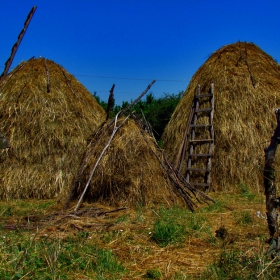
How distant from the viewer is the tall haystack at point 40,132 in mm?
9461

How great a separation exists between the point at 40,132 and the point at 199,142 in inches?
151

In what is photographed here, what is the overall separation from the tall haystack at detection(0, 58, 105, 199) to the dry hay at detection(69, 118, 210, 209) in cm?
153

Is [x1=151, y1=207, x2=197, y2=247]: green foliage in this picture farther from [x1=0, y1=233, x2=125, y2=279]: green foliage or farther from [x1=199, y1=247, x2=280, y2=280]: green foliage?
[x1=199, y1=247, x2=280, y2=280]: green foliage

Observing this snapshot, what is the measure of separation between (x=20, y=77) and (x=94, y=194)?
4436 millimetres

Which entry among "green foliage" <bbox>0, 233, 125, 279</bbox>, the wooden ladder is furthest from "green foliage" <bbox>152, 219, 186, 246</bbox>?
the wooden ladder

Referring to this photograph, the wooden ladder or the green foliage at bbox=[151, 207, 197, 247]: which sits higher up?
the wooden ladder

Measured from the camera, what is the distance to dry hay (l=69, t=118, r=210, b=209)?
7750 mm

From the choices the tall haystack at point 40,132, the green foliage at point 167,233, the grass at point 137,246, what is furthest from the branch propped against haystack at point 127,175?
the green foliage at point 167,233

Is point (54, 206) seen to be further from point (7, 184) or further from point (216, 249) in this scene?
point (216, 249)

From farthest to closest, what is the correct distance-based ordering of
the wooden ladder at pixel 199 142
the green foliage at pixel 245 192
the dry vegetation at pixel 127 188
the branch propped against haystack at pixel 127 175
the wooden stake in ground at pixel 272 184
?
the wooden ladder at pixel 199 142, the green foliage at pixel 245 192, the branch propped against haystack at pixel 127 175, the dry vegetation at pixel 127 188, the wooden stake in ground at pixel 272 184

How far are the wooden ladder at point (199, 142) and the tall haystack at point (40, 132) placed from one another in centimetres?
252

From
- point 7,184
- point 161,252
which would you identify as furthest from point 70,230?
point 7,184

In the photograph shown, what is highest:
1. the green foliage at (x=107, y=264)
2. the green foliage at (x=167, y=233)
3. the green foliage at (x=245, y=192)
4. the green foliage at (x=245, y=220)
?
the green foliage at (x=245, y=192)

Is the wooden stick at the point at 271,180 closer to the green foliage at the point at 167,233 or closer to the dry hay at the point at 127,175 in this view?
the green foliage at the point at 167,233
